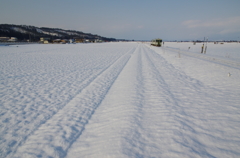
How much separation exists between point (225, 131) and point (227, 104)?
180 cm

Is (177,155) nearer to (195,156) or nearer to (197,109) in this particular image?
(195,156)

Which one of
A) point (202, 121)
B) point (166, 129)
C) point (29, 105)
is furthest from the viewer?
point (29, 105)

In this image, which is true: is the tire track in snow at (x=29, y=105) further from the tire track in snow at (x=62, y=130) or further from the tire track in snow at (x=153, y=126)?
the tire track in snow at (x=153, y=126)

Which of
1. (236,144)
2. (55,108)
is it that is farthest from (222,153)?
(55,108)

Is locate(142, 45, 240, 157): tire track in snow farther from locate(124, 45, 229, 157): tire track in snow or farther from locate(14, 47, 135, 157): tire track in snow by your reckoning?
locate(14, 47, 135, 157): tire track in snow

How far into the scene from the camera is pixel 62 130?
340 centimetres

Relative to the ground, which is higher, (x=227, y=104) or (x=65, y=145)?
(x=227, y=104)

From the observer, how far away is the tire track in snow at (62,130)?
2.77 m

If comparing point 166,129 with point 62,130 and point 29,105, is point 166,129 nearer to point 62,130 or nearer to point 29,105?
point 62,130

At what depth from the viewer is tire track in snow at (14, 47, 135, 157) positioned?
277 centimetres

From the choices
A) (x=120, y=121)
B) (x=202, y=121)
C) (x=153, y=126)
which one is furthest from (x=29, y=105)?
(x=202, y=121)

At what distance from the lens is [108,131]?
10.8 ft

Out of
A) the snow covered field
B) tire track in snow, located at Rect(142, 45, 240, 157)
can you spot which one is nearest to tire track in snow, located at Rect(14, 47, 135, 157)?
the snow covered field

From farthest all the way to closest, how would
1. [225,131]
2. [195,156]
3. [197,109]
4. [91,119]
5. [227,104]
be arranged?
[227,104]
[197,109]
[91,119]
[225,131]
[195,156]
